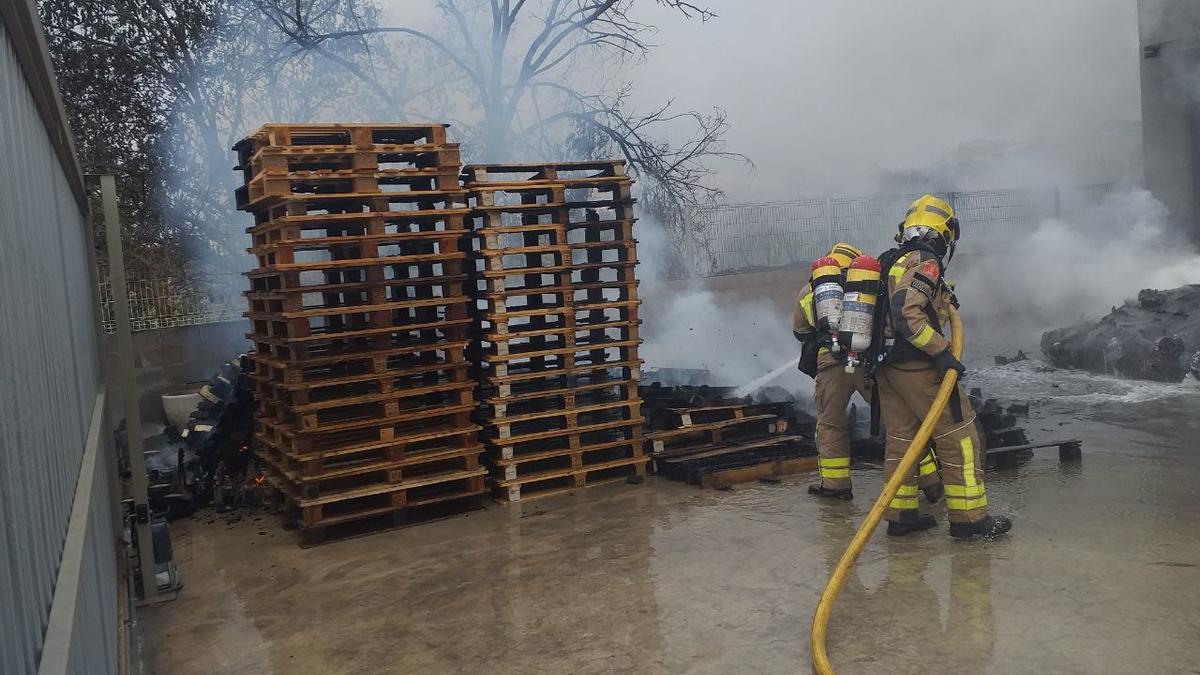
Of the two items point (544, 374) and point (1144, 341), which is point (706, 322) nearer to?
point (1144, 341)

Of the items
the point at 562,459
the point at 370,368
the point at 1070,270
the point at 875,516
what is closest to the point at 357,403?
the point at 370,368

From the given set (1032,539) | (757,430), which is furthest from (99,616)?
(757,430)

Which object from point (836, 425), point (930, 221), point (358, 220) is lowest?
point (836, 425)

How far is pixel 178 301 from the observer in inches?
477

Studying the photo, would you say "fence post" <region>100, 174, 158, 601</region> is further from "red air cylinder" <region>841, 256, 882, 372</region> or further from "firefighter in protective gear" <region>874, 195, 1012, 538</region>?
"firefighter in protective gear" <region>874, 195, 1012, 538</region>

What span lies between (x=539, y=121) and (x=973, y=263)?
8.75m

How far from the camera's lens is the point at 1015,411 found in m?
8.90

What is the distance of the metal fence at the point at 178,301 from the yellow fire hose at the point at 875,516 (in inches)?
360

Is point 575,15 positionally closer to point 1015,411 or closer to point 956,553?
point 1015,411

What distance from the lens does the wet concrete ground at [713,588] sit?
425 centimetres

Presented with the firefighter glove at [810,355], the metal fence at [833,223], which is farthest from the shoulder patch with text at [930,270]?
the metal fence at [833,223]

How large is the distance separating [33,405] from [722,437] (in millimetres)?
6847

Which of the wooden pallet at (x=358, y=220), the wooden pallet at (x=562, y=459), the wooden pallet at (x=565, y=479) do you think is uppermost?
the wooden pallet at (x=358, y=220)

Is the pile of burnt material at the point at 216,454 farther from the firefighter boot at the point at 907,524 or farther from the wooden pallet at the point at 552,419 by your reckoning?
the firefighter boot at the point at 907,524
